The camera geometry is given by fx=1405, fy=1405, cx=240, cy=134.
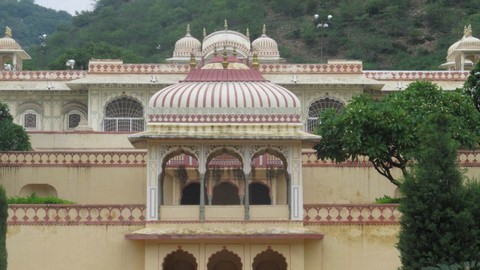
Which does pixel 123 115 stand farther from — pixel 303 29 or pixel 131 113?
pixel 303 29

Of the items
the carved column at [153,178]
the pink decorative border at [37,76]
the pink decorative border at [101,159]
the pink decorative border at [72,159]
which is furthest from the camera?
the pink decorative border at [37,76]

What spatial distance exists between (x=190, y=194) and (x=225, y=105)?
5783 millimetres

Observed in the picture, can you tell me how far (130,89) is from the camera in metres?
49.3

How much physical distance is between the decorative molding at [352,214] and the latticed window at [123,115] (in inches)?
756

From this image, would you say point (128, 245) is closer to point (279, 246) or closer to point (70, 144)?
point (279, 246)

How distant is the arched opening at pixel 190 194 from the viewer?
36156mm

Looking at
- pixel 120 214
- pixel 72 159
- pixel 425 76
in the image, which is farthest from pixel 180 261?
pixel 425 76

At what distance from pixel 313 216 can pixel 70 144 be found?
13.8m

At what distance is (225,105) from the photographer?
31047 millimetres

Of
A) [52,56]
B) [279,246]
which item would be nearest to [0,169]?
[279,246]

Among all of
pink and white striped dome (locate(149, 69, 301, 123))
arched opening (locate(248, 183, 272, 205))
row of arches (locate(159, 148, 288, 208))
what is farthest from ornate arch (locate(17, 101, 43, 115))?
pink and white striped dome (locate(149, 69, 301, 123))

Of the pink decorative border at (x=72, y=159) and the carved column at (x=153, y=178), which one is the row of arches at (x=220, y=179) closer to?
the pink decorative border at (x=72, y=159)

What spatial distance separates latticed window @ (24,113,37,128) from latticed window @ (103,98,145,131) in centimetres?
330

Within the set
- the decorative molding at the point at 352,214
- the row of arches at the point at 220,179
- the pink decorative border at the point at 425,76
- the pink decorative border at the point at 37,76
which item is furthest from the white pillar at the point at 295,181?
the pink decorative border at the point at 37,76
